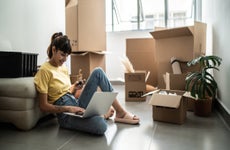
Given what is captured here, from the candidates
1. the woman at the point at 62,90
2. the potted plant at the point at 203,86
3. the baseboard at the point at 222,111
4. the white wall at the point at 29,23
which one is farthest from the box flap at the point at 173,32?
the white wall at the point at 29,23

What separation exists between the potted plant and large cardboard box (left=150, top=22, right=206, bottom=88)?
520mm

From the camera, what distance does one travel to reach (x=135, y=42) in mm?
3814

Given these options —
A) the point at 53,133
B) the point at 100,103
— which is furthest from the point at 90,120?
the point at 53,133

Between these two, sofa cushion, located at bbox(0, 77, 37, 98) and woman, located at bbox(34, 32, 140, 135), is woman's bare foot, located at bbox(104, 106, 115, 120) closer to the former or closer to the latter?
woman, located at bbox(34, 32, 140, 135)

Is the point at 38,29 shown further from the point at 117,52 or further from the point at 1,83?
the point at 117,52

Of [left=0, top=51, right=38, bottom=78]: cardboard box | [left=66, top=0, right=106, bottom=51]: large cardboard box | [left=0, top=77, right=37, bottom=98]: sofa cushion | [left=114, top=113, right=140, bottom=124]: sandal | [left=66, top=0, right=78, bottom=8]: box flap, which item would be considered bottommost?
[left=114, top=113, right=140, bottom=124]: sandal

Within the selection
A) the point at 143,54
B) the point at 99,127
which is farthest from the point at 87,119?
the point at 143,54

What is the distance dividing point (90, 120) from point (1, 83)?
842 mm

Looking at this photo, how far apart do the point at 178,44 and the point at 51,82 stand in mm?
1849

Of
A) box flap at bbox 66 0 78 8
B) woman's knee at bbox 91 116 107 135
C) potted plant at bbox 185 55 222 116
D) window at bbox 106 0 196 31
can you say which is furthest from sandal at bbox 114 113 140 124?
window at bbox 106 0 196 31

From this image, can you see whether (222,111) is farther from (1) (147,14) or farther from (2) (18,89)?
(1) (147,14)

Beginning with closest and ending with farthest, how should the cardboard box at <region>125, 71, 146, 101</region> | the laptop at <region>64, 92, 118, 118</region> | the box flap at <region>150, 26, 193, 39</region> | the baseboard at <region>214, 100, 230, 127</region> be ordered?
the laptop at <region>64, 92, 118, 118</region>, the baseboard at <region>214, 100, 230, 127</region>, the box flap at <region>150, 26, 193, 39</region>, the cardboard box at <region>125, 71, 146, 101</region>

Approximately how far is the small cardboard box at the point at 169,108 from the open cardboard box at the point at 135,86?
101 centimetres

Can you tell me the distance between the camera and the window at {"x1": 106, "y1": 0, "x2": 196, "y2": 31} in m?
4.72
